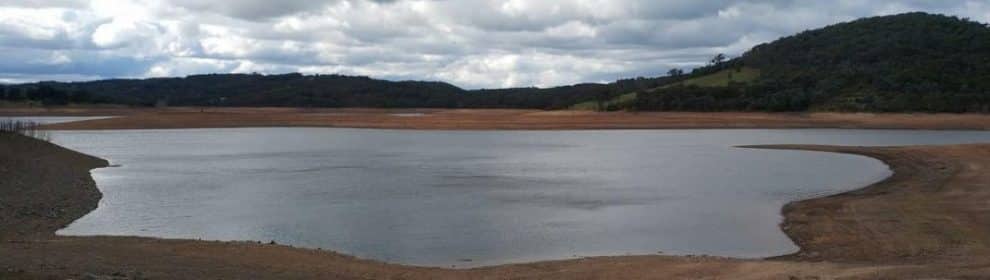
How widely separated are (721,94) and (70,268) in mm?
81636

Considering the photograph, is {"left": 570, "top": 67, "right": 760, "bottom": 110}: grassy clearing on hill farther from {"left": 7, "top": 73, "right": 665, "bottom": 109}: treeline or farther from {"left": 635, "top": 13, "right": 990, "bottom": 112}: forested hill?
{"left": 7, "top": 73, "right": 665, "bottom": 109}: treeline

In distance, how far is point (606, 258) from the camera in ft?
44.9

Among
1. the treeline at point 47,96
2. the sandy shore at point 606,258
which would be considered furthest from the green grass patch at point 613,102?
the sandy shore at point 606,258

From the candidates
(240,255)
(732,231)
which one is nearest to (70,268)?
(240,255)

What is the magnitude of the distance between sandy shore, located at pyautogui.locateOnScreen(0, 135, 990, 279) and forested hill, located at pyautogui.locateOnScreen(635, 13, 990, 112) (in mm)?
59080

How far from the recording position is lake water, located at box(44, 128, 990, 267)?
51.4ft

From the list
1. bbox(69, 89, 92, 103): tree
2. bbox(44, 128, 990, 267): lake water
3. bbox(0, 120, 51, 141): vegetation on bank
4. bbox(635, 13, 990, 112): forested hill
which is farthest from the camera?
bbox(69, 89, 92, 103): tree

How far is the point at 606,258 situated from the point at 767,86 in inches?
3173

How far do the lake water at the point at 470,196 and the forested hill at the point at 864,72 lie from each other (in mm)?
38192

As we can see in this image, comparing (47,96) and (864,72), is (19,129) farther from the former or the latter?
(864,72)

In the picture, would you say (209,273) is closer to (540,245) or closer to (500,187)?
(540,245)

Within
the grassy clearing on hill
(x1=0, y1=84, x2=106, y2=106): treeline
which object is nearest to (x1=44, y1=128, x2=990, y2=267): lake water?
the grassy clearing on hill

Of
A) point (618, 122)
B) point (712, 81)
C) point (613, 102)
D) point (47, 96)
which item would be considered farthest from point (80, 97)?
point (712, 81)

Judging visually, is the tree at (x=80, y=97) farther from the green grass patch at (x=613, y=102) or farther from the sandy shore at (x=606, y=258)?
the sandy shore at (x=606, y=258)
